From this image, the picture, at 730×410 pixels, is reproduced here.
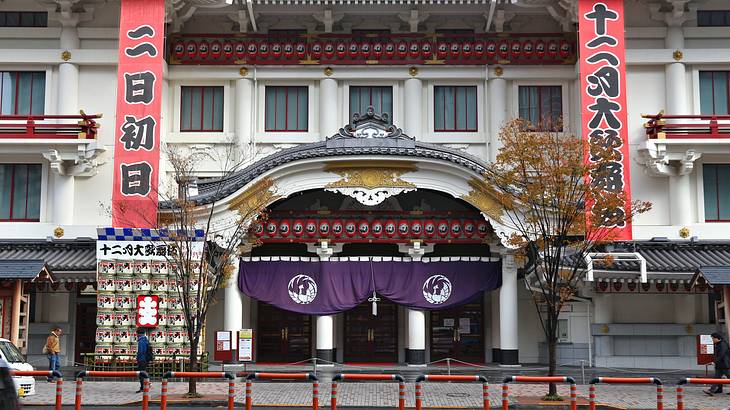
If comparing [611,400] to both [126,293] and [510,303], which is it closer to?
[510,303]

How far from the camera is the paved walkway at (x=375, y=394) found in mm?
21922

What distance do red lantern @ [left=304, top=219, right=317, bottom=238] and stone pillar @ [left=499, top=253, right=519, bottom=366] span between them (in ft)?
21.7

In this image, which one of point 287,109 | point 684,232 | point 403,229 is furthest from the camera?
point 287,109

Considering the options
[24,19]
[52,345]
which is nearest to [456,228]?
[52,345]

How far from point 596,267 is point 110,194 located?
1752 centimetres

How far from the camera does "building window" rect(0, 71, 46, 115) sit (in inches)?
1364

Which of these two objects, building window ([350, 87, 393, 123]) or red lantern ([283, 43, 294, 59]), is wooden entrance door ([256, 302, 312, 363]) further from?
red lantern ([283, 43, 294, 59])

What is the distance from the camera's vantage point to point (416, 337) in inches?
1243

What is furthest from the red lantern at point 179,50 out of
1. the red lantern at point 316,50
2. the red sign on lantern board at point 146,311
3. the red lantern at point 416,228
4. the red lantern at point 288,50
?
the red lantern at point 416,228

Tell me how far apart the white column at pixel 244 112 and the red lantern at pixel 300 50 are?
2084 mm

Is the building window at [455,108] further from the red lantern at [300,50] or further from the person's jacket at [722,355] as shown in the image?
Result: the person's jacket at [722,355]

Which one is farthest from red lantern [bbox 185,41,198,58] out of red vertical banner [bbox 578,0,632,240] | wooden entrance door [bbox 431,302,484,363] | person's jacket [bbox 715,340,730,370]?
person's jacket [bbox 715,340,730,370]

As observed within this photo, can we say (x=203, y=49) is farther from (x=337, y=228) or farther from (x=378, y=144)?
(x=337, y=228)

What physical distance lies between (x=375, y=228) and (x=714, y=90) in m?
13.9
